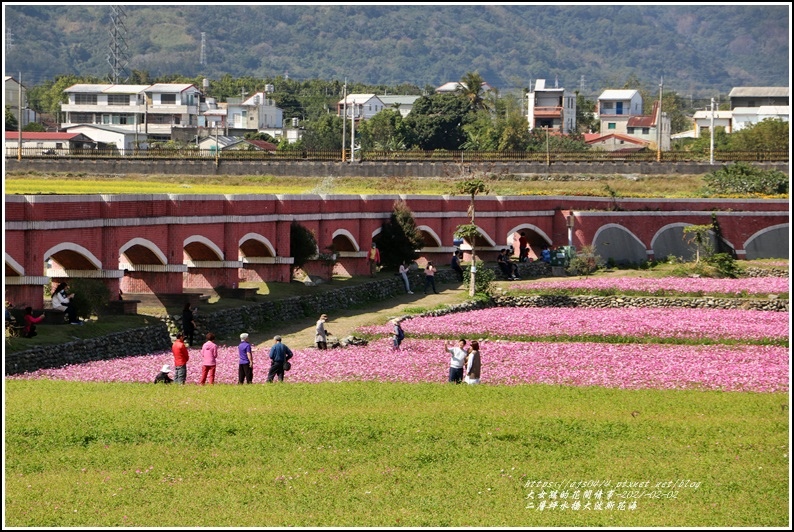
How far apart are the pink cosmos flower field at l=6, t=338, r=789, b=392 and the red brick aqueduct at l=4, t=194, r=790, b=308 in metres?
4.53

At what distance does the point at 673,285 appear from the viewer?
54812 millimetres

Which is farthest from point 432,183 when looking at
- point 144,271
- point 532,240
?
point 144,271

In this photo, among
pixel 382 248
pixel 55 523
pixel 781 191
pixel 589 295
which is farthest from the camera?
pixel 781 191

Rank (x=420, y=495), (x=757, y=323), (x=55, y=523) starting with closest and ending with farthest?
1. (x=55, y=523)
2. (x=420, y=495)
3. (x=757, y=323)

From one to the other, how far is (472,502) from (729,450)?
5.55 metres

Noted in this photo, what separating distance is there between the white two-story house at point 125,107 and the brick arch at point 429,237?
259ft

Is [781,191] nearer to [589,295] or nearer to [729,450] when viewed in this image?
[589,295]

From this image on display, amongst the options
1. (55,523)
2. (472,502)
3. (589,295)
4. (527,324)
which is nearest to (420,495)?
(472,502)

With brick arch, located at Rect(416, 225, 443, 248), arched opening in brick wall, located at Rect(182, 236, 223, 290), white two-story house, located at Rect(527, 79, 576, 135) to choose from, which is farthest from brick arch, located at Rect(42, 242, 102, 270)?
white two-story house, located at Rect(527, 79, 576, 135)

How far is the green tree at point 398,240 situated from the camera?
2334 inches

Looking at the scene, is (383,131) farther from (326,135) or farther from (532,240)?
(532,240)

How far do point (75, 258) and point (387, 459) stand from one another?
19856 millimetres

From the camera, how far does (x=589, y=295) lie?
176 ft

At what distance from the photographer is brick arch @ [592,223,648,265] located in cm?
6769
